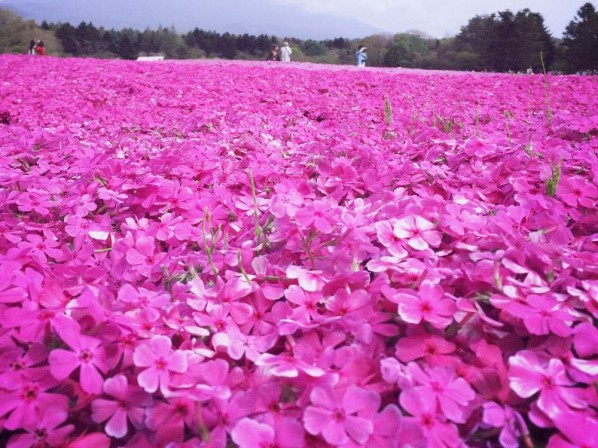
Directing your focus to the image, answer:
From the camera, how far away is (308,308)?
141cm

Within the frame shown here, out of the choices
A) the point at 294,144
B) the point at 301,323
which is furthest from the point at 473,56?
the point at 301,323

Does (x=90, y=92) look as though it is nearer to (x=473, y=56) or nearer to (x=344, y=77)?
(x=344, y=77)

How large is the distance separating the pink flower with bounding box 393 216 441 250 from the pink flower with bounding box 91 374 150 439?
3.06ft

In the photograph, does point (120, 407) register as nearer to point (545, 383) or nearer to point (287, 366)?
point (287, 366)

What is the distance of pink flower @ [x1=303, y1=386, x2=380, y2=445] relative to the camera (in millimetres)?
1009

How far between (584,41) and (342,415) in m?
41.0

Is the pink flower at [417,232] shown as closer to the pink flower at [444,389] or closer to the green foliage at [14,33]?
the pink flower at [444,389]

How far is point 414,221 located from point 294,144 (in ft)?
7.39

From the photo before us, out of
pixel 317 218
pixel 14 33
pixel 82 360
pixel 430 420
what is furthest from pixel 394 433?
pixel 14 33

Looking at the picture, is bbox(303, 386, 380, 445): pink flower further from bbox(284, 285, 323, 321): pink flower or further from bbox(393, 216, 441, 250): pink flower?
bbox(393, 216, 441, 250): pink flower

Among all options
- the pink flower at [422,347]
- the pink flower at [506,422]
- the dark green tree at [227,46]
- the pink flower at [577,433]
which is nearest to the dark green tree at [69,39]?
the dark green tree at [227,46]

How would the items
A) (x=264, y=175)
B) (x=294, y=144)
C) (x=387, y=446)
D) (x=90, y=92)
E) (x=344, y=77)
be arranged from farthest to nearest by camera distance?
(x=344, y=77) → (x=90, y=92) → (x=294, y=144) → (x=264, y=175) → (x=387, y=446)

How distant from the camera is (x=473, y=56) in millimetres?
40469

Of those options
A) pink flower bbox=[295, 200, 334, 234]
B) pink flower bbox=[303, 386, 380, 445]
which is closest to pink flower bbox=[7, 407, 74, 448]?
pink flower bbox=[303, 386, 380, 445]
